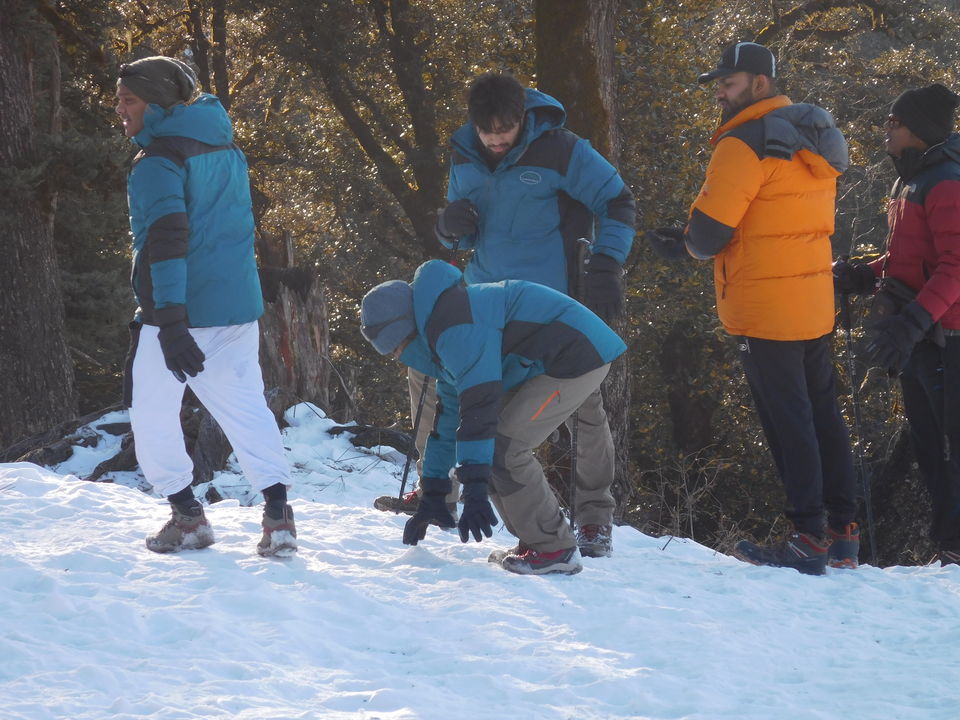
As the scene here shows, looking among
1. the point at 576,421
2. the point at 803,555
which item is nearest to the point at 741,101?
the point at 576,421

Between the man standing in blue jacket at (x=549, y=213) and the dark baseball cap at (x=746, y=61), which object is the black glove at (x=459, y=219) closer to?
the man standing in blue jacket at (x=549, y=213)

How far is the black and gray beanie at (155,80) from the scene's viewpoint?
4.52 meters

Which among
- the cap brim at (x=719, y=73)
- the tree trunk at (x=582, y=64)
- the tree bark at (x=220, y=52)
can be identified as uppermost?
the tree bark at (x=220, y=52)

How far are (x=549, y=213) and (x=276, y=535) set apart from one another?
1.91 m

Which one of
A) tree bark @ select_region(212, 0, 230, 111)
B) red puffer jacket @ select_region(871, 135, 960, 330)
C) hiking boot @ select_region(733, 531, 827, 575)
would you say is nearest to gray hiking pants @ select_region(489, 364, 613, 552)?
hiking boot @ select_region(733, 531, 827, 575)

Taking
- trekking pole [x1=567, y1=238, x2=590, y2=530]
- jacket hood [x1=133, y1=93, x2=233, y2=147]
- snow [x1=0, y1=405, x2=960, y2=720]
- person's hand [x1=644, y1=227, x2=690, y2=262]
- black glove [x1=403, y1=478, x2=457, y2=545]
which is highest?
jacket hood [x1=133, y1=93, x2=233, y2=147]

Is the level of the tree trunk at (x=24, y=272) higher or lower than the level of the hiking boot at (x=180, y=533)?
higher

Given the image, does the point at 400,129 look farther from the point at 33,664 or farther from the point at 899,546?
the point at 33,664

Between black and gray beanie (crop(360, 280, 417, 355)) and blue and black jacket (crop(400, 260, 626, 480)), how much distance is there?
4cm

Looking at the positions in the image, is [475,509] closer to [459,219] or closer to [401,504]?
[459,219]

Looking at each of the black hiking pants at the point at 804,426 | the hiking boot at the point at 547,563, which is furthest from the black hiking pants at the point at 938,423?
the hiking boot at the point at 547,563

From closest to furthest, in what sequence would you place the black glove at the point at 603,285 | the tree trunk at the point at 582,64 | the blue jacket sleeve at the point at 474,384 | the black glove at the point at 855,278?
the blue jacket sleeve at the point at 474,384 < the black glove at the point at 603,285 < the black glove at the point at 855,278 < the tree trunk at the point at 582,64

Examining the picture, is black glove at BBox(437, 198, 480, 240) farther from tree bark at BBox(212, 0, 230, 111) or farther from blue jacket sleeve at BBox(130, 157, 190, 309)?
tree bark at BBox(212, 0, 230, 111)

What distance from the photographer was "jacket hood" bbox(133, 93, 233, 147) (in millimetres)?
4547
